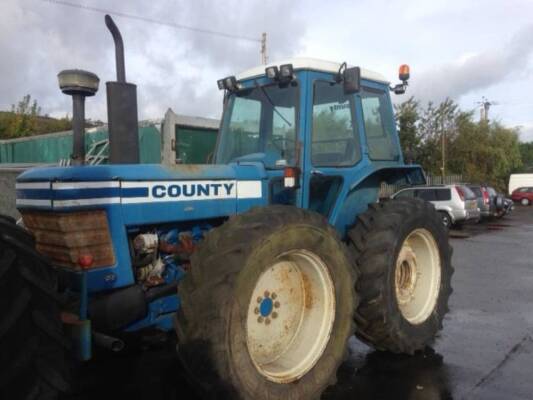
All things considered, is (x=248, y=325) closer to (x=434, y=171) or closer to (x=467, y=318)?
(x=467, y=318)

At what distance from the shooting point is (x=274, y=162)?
13.6 ft

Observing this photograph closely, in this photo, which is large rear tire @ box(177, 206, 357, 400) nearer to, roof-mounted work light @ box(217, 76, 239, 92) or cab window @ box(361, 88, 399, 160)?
cab window @ box(361, 88, 399, 160)

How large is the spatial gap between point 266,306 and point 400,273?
1786mm

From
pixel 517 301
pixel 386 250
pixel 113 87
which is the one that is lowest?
pixel 517 301

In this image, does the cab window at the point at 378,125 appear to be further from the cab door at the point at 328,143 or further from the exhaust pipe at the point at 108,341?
the exhaust pipe at the point at 108,341

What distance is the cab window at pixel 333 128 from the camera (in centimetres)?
418

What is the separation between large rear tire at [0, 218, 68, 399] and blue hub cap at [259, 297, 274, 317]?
131 cm

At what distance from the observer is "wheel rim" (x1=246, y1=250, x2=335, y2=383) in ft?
10.9

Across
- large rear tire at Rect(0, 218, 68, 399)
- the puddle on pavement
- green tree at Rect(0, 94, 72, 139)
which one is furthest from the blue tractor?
green tree at Rect(0, 94, 72, 139)

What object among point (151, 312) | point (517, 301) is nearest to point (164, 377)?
point (151, 312)

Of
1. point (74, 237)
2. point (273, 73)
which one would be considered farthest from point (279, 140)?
point (74, 237)

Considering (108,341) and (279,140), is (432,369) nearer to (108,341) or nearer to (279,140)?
(279,140)

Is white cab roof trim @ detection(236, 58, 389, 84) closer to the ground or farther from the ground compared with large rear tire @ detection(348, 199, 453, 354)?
farther from the ground

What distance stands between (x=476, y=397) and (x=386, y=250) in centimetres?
124
